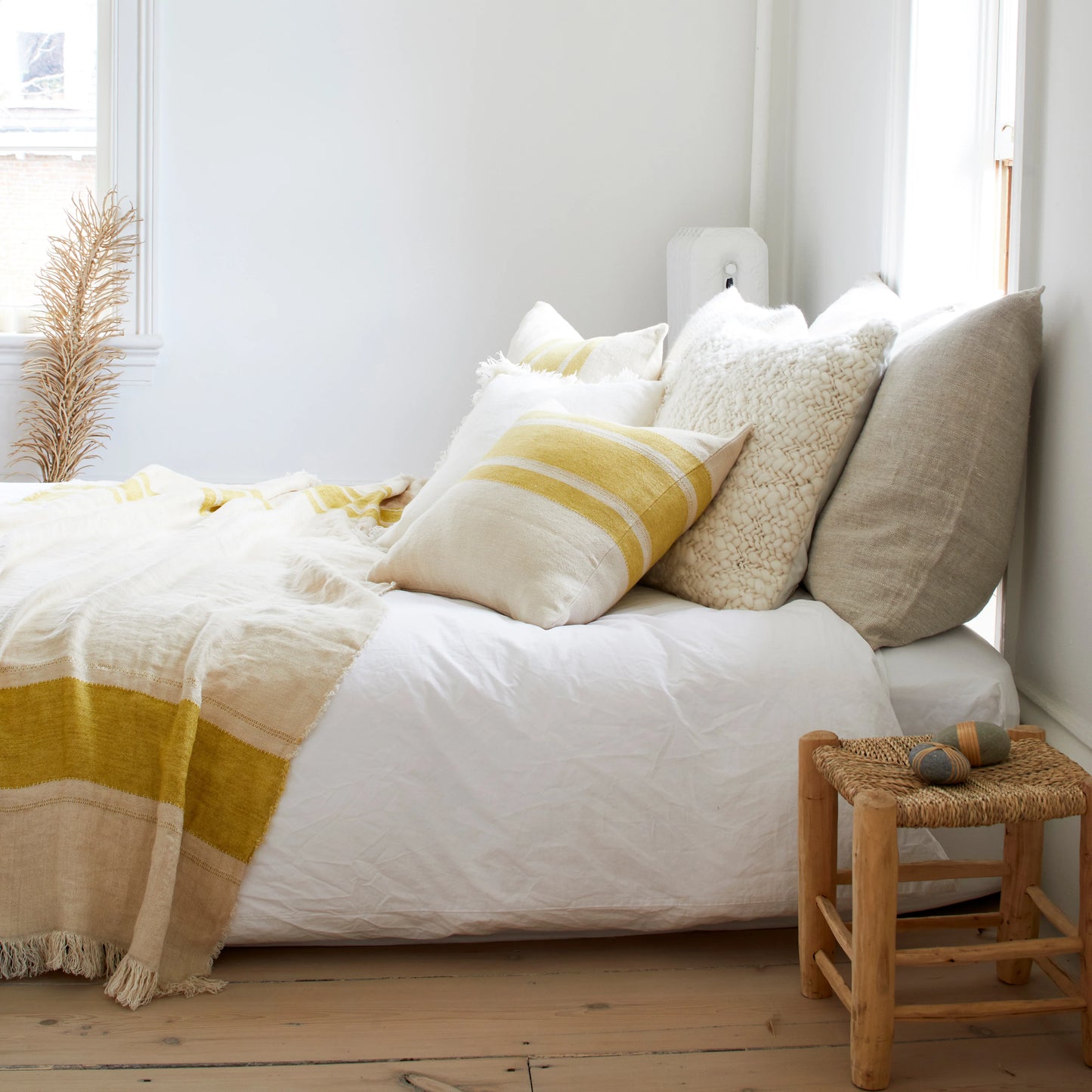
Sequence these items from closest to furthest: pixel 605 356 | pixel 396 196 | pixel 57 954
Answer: pixel 57 954 → pixel 605 356 → pixel 396 196

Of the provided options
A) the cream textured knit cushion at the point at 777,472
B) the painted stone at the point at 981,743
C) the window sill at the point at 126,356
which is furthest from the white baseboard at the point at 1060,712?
the window sill at the point at 126,356

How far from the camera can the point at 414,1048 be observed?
1.16 m

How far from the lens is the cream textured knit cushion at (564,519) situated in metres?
1.45

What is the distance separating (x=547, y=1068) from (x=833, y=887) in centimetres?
39

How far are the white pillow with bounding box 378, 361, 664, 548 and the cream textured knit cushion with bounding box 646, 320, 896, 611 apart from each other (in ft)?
1.11

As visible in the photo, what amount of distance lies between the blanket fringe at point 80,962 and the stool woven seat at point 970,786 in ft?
2.62

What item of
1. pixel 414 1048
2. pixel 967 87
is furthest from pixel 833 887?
pixel 967 87

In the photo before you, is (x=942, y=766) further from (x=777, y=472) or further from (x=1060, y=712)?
(x=777, y=472)

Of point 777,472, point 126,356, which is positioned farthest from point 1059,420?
point 126,356

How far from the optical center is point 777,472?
1.54m

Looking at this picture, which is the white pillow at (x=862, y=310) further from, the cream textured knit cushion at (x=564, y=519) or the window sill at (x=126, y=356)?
the window sill at (x=126, y=356)

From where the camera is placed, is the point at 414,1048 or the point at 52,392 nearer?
the point at 414,1048

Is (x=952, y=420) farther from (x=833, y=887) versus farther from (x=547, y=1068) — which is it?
(x=547, y=1068)

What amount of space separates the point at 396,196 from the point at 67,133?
1.27 m
